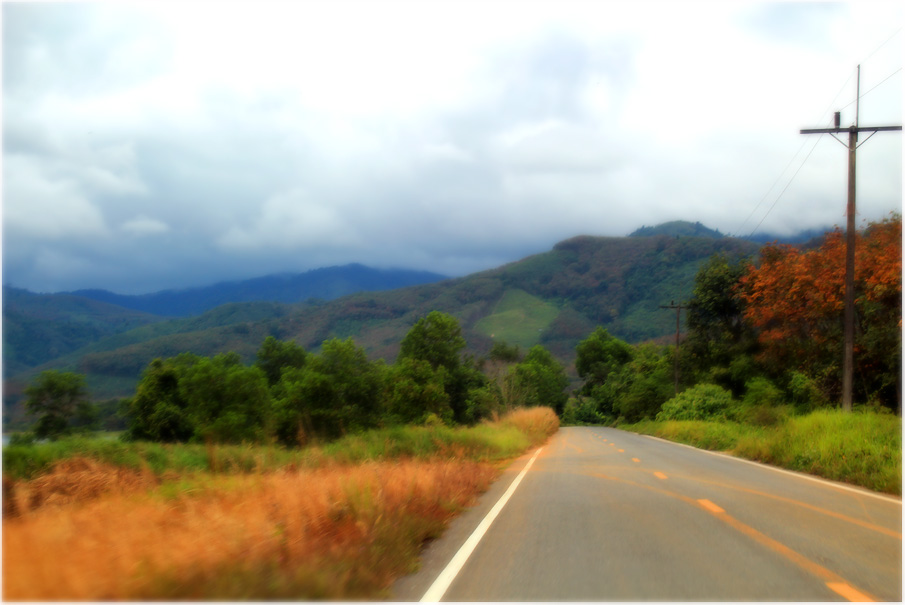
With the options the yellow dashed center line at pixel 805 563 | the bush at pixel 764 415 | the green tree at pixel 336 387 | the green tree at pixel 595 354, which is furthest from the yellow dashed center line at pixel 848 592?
the green tree at pixel 595 354

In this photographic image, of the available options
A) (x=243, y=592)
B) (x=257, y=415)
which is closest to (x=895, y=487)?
(x=243, y=592)

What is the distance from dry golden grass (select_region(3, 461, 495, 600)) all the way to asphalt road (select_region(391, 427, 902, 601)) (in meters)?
0.56

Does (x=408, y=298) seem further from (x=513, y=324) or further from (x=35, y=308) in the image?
(x=35, y=308)

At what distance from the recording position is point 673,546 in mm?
7602

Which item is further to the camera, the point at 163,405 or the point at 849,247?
the point at 163,405

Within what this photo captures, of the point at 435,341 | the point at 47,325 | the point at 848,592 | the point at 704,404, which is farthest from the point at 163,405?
the point at 435,341

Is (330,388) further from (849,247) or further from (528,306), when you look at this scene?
(528,306)

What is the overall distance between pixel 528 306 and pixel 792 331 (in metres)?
117

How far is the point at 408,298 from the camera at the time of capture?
422ft

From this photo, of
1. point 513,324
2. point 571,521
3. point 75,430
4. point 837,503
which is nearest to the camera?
point 571,521

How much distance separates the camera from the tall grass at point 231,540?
4191mm

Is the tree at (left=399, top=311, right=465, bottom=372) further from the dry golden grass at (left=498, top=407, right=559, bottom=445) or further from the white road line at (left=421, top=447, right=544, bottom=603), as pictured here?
the white road line at (left=421, top=447, right=544, bottom=603)

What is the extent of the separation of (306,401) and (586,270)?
326 ft

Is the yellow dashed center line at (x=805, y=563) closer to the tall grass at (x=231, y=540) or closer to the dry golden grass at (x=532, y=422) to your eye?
the tall grass at (x=231, y=540)
